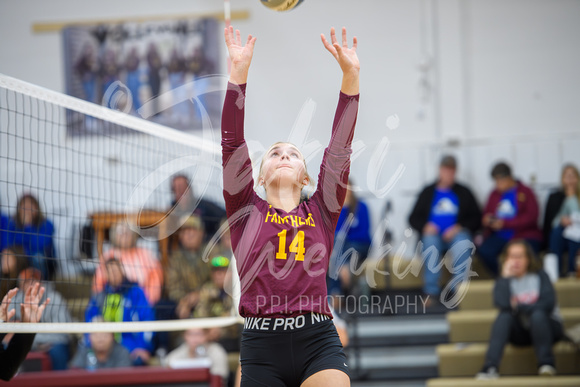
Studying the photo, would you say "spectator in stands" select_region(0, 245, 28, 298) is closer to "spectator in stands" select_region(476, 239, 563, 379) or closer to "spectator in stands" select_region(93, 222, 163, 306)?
"spectator in stands" select_region(93, 222, 163, 306)

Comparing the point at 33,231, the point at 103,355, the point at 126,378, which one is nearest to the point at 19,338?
the point at 126,378

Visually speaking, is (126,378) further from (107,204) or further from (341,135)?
(107,204)

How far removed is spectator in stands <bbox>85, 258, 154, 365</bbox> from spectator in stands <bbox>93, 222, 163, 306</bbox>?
0.30 feet

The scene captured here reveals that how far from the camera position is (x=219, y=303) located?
728 cm

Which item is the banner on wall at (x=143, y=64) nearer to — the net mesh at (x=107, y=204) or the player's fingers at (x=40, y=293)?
the net mesh at (x=107, y=204)

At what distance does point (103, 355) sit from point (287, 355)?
4575mm

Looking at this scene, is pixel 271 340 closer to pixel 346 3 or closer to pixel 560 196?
pixel 560 196

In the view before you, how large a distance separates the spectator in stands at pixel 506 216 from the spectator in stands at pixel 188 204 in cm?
336

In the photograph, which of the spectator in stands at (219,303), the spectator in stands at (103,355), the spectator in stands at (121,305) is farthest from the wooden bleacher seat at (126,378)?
the spectator in stands at (219,303)

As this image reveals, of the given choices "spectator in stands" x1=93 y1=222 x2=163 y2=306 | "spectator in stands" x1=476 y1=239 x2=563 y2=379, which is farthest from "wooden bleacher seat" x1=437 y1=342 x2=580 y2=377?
"spectator in stands" x1=93 y1=222 x2=163 y2=306

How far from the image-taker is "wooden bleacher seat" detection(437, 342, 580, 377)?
687 cm

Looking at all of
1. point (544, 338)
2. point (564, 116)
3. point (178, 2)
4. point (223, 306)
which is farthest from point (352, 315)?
point (178, 2)

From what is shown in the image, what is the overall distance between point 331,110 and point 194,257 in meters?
3.46

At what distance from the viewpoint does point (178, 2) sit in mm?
10656
